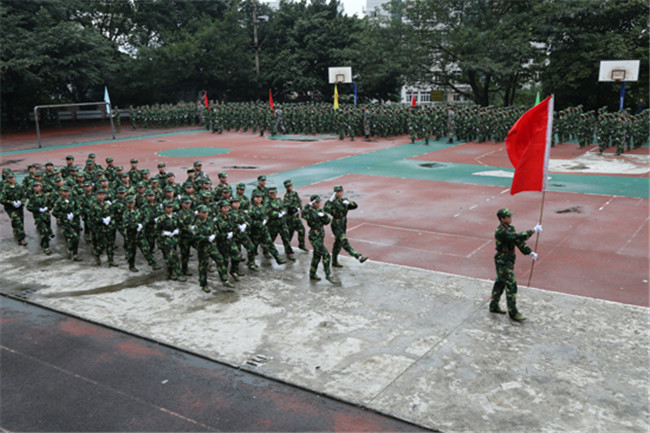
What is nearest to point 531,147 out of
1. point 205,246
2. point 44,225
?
point 205,246

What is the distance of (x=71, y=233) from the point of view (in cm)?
1104

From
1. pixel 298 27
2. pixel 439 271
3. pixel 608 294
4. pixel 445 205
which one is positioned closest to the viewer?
pixel 608 294

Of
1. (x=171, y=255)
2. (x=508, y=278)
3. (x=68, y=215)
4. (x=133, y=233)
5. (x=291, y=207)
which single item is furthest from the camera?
(x=291, y=207)

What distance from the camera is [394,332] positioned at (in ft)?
25.5

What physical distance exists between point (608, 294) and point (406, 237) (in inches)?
171

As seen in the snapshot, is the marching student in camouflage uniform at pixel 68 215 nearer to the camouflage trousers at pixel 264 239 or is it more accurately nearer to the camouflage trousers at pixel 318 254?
the camouflage trousers at pixel 264 239

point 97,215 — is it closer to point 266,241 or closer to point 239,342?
point 266,241

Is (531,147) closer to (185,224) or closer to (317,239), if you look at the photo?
(317,239)

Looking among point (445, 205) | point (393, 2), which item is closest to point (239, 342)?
point (445, 205)

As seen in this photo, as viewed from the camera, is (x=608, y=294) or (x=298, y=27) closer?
(x=608, y=294)

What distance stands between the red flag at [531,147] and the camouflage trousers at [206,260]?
15.8ft

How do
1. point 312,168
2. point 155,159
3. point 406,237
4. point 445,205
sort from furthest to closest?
point 155,159, point 312,168, point 445,205, point 406,237

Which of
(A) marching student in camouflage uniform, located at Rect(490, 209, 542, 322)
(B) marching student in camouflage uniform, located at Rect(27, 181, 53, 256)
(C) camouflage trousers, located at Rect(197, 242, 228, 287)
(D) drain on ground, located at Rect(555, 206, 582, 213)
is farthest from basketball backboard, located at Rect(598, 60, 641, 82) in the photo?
(B) marching student in camouflage uniform, located at Rect(27, 181, 53, 256)

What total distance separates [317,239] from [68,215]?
4.87 metres
